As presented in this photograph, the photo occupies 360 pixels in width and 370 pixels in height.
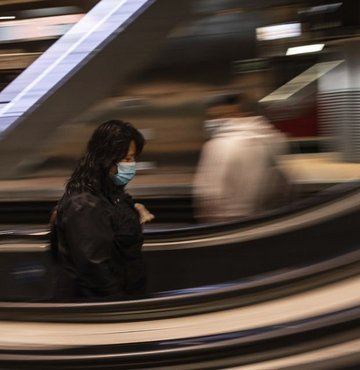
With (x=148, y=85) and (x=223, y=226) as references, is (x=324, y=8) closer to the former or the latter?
(x=148, y=85)

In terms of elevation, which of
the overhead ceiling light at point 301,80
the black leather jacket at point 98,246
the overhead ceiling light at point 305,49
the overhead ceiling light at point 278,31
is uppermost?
the overhead ceiling light at point 278,31

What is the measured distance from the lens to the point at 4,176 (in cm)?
557

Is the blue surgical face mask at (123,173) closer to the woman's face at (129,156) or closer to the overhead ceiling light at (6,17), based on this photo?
the woman's face at (129,156)

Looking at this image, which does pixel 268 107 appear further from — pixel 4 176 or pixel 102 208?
pixel 102 208

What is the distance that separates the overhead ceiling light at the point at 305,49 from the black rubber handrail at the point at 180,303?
4.50 metres

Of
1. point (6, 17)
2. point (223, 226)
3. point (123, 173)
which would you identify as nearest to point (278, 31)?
point (223, 226)

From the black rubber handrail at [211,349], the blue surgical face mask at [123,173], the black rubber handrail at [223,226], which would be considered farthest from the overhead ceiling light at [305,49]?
the black rubber handrail at [211,349]

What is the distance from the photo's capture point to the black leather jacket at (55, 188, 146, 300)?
5.95ft

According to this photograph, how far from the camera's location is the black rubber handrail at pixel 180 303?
1.69 metres

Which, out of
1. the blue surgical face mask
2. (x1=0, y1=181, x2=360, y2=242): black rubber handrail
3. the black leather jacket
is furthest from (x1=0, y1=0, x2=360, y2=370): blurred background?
the blue surgical face mask

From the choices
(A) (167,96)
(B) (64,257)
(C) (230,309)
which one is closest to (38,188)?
(A) (167,96)

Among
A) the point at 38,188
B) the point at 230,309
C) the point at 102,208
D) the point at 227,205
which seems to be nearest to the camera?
the point at 230,309

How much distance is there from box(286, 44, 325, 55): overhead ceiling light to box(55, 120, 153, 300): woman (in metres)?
4.31

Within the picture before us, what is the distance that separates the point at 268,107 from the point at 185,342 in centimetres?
444
